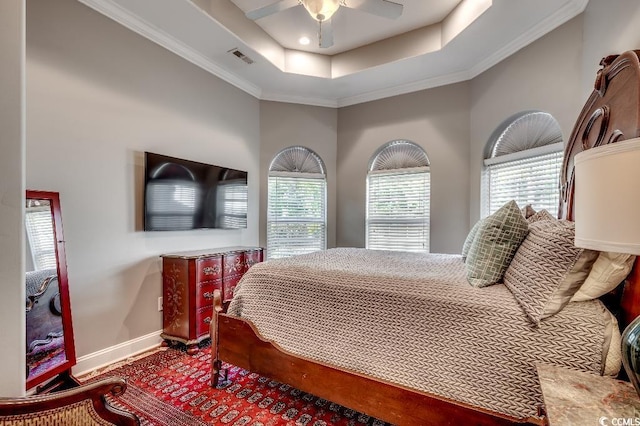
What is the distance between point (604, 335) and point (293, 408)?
1.65m

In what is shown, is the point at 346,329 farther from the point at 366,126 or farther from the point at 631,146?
the point at 366,126

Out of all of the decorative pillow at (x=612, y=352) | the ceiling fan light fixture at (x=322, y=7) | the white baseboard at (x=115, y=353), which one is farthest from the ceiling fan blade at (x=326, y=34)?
the white baseboard at (x=115, y=353)

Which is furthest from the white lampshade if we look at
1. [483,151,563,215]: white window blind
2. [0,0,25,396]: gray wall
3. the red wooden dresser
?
the red wooden dresser

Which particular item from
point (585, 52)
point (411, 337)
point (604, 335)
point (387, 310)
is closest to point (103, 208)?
point (387, 310)

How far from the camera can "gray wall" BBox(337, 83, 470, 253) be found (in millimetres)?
3547

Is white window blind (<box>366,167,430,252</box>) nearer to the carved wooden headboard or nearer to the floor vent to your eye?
the carved wooden headboard

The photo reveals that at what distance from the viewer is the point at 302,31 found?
318 cm

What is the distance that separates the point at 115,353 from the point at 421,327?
2.54 meters

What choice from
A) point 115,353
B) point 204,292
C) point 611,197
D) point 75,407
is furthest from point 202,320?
point 611,197

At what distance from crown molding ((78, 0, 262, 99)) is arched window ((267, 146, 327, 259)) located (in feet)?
3.90

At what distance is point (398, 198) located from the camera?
3.99 meters

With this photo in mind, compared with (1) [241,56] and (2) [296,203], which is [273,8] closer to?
(1) [241,56]

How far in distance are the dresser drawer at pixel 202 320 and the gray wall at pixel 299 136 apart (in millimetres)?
1444

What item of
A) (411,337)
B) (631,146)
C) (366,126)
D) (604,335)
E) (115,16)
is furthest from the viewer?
(366,126)
